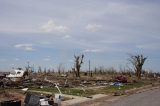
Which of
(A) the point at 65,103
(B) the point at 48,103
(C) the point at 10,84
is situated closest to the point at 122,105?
(A) the point at 65,103

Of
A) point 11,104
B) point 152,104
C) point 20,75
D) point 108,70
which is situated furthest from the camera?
point 108,70

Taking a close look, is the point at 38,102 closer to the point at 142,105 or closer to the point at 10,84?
the point at 142,105

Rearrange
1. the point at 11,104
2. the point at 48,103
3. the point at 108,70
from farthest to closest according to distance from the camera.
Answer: the point at 108,70
the point at 48,103
the point at 11,104

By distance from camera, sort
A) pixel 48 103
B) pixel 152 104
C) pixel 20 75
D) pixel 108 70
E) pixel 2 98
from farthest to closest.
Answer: pixel 108 70
pixel 20 75
pixel 152 104
pixel 2 98
pixel 48 103

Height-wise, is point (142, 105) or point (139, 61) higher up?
point (139, 61)

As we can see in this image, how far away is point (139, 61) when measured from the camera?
78312 millimetres

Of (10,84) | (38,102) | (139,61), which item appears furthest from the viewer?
(139,61)

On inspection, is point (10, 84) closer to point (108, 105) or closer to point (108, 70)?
point (108, 105)

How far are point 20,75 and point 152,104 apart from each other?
28781mm

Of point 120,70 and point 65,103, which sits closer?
point 65,103

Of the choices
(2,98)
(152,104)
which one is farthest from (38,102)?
(152,104)

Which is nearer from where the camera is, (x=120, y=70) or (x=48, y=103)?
(x=48, y=103)

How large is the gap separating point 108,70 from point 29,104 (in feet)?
268

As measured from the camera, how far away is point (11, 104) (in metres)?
18.2
